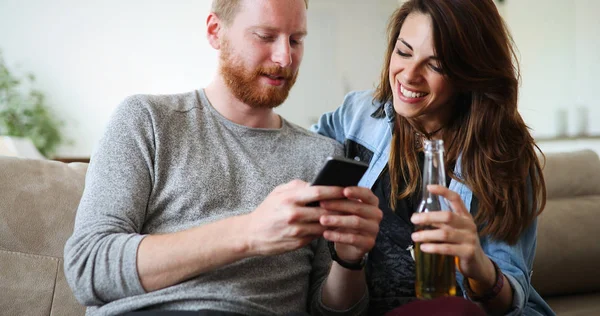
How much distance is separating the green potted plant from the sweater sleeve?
423 centimetres

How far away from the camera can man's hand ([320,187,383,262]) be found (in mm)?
→ 1181

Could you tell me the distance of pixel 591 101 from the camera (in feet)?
13.8

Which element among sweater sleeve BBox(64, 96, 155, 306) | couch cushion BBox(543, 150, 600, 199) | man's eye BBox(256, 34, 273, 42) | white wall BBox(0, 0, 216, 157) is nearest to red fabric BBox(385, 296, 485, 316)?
sweater sleeve BBox(64, 96, 155, 306)

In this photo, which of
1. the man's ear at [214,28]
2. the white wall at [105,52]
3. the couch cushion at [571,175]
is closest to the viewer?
the man's ear at [214,28]

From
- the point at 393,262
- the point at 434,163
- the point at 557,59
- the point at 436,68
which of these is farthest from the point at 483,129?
the point at 557,59

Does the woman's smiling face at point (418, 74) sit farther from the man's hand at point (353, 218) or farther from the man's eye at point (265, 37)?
the man's hand at point (353, 218)

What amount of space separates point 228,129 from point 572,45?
3532mm

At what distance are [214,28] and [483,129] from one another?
816 millimetres

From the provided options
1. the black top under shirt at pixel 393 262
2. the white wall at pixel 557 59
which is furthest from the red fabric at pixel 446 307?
the white wall at pixel 557 59

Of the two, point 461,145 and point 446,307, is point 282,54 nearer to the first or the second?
point 461,145

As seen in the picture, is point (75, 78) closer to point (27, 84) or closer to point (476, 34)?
point (27, 84)

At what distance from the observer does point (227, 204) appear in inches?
58.1

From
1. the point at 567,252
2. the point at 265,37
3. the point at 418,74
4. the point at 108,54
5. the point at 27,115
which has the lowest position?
the point at 567,252

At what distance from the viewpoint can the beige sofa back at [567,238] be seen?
230 cm
